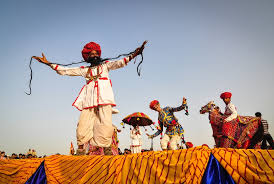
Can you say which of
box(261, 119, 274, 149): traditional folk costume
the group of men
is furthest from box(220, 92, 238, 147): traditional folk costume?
the group of men

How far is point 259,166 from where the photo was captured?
1905 mm

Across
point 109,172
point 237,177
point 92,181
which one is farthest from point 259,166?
point 92,181

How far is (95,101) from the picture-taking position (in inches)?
172

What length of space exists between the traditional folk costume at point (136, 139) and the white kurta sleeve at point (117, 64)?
27.0 ft

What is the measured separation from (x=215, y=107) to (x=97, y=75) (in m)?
4.16

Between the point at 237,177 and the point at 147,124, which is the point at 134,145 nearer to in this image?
the point at 147,124

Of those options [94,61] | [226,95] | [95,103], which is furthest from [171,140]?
[94,61]

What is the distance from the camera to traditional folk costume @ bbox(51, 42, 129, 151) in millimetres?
4199

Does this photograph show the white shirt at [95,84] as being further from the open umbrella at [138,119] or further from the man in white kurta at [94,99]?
the open umbrella at [138,119]

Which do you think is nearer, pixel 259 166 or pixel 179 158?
pixel 259 166

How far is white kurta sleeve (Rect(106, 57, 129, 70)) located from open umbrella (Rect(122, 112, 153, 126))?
7.13 m

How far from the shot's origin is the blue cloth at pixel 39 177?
3.13m

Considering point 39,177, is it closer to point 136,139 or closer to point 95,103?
point 95,103

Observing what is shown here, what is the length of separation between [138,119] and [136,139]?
1489mm
